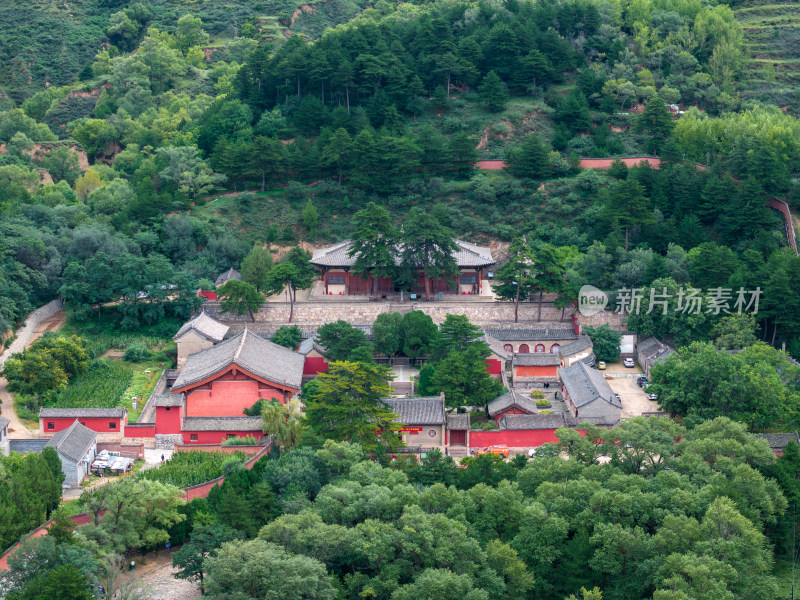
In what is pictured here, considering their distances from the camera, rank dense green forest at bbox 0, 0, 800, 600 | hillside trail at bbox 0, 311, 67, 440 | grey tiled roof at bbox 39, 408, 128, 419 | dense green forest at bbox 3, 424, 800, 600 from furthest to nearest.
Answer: hillside trail at bbox 0, 311, 67, 440, grey tiled roof at bbox 39, 408, 128, 419, dense green forest at bbox 0, 0, 800, 600, dense green forest at bbox 3, 424, 800, 600

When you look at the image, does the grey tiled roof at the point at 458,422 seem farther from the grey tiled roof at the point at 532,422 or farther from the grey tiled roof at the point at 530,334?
the grey tiled roof at the point at 530,334

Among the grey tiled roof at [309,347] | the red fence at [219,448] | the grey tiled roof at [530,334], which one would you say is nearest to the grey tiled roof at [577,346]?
the grey tiled roof at [530,334]

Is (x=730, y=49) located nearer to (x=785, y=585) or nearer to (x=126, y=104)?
(x=126, y=104)

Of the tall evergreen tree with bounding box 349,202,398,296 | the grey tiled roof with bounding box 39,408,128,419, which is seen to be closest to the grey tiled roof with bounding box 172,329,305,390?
the grey tiled roof with bounding box 39,408,128,419

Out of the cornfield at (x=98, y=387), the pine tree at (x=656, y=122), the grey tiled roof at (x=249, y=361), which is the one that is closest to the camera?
the grey tiled roof at (x=249, y=361)

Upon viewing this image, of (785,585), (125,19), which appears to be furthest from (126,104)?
(785,585)

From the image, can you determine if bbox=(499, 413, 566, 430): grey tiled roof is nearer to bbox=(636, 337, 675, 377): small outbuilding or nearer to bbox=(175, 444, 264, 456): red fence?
bbox=(636, 337, 675, 377): small outbuilding
